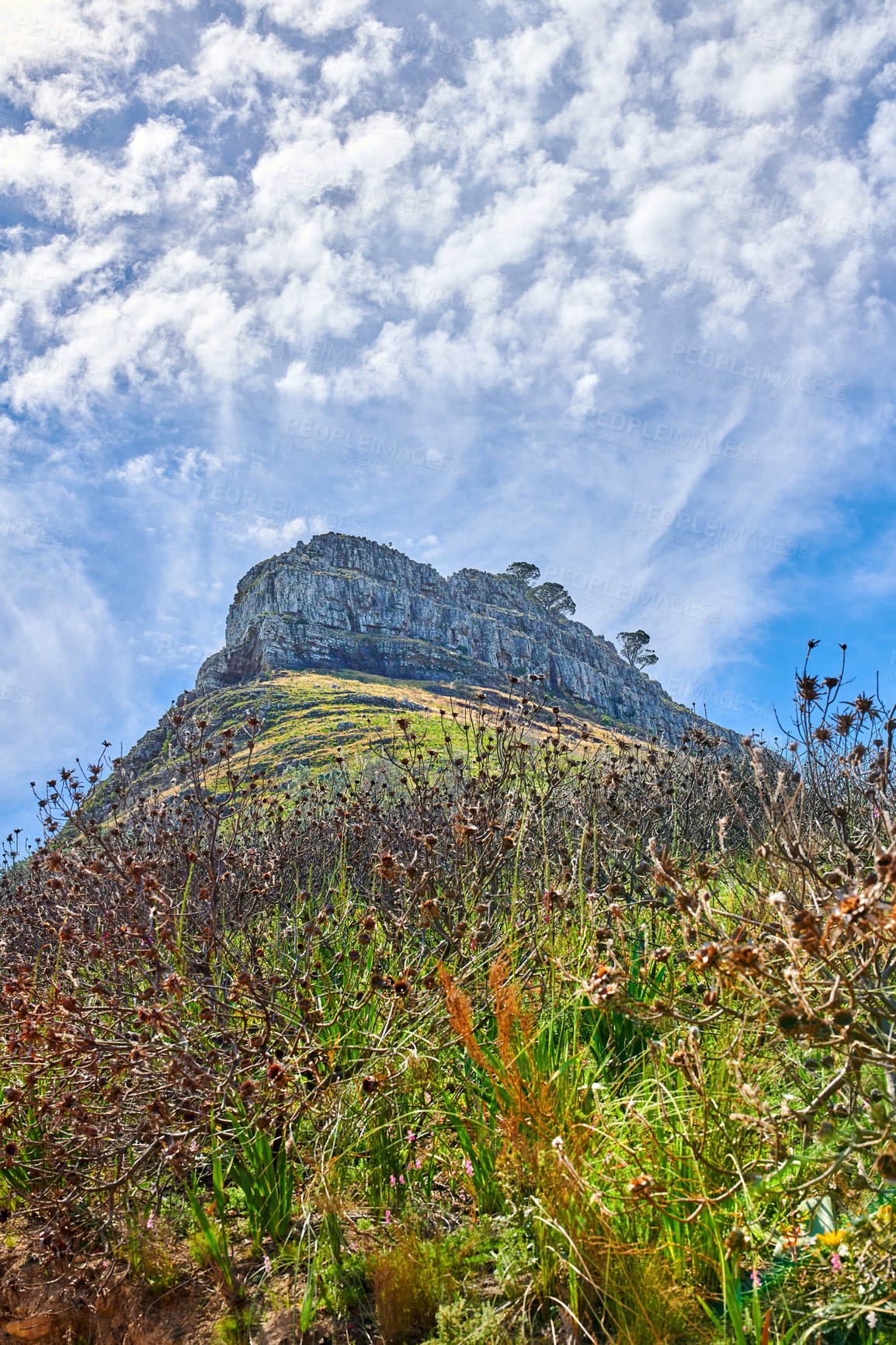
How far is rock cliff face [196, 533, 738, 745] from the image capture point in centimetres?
8938

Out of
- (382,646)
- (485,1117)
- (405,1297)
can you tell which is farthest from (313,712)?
(382,646)

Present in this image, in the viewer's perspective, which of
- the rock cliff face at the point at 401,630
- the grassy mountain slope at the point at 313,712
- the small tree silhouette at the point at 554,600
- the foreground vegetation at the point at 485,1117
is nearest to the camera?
the foreground vegetation at the point at 485,1117

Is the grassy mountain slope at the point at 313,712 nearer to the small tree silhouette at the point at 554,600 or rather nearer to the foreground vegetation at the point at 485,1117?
the foreground vegetation at the point at 485,1117

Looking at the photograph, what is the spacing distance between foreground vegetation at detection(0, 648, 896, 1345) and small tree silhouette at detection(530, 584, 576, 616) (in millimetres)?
124788

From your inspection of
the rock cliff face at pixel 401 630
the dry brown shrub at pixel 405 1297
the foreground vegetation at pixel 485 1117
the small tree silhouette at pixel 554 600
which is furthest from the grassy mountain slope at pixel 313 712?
the small tree silhouette at pixel 554 600

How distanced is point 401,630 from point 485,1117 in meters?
107

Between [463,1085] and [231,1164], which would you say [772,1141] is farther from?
[231,1164]

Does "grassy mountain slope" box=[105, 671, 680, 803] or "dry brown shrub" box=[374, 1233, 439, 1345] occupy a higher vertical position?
"grassy mountain slope" box=[105, 671, 680, 803]

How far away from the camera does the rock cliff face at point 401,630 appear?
89375 millimetres

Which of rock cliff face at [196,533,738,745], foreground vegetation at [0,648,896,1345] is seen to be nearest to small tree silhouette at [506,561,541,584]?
rock cliff face at [196,533,738,745]

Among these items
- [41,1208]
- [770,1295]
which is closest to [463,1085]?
[770,1295]

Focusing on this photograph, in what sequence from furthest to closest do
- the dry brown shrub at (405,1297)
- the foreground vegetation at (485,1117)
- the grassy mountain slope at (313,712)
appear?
1. the grassy mountain slope at (313,712)
2. the dry brown shrub at (405,1297)
3. the foreground vegetation at (485,1117)

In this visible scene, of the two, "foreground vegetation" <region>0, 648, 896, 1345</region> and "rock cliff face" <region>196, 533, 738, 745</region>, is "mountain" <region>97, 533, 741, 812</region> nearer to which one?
"rock cliff face" <region>196, 533, 738, 745</region>

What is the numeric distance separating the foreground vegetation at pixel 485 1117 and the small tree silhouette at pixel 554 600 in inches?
4913
